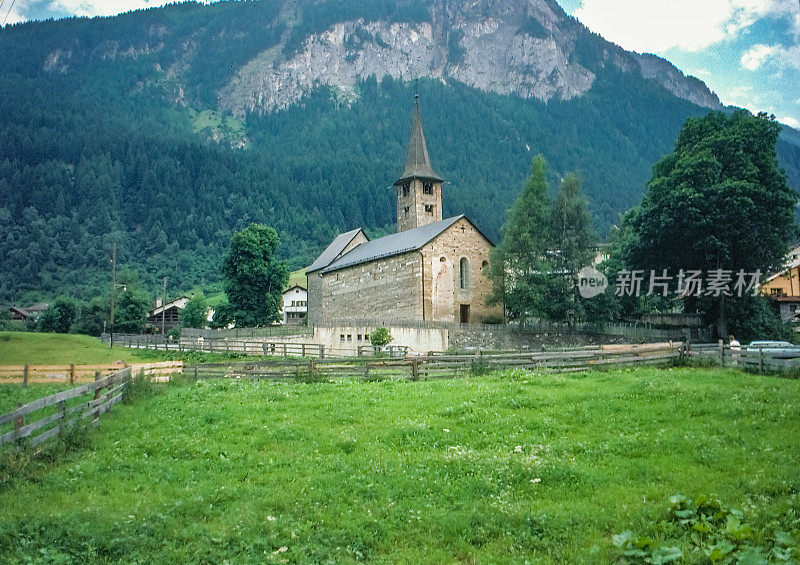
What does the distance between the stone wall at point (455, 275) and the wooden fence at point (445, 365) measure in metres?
22.0

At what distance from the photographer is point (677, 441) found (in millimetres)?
10820

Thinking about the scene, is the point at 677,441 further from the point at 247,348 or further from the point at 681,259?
the point at 247,348

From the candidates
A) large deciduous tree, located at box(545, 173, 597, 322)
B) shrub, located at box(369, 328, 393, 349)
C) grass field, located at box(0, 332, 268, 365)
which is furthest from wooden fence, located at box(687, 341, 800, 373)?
grass field, located at box(0, 332, 268, 365)

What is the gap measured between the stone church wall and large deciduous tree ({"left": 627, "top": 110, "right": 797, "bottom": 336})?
650 inches

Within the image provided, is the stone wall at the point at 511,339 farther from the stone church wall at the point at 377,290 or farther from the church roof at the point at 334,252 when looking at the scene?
the church roof at the point at 334,252

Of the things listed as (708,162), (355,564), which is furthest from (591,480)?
(708,162)

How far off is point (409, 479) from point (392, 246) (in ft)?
137

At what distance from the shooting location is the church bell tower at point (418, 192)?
6456 cm

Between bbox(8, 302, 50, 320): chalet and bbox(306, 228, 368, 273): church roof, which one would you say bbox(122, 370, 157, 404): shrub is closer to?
bbox(306, 228, 368, 273): church roof

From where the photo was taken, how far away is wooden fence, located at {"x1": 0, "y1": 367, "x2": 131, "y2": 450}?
371 inches

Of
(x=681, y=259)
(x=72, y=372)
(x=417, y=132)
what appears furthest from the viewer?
(x=417, y=132)

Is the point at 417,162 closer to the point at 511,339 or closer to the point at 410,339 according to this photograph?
the point at 410,339

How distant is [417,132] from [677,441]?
200 ft

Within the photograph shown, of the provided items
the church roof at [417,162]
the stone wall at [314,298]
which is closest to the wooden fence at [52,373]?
the stone wall at [314,298]
